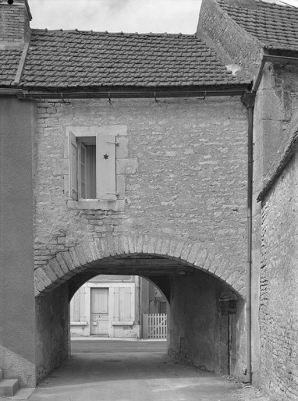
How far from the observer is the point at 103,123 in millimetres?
11945

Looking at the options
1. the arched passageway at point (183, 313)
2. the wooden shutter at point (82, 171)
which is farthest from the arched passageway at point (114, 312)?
the wooden shutter at point (82, 171)

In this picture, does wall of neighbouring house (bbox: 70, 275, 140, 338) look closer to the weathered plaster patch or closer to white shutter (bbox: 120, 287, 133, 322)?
white shutter (bbox: 120, 287, 133, 322)

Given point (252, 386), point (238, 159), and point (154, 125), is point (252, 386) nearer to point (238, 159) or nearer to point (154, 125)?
point (238, 159)

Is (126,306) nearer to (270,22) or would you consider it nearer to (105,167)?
(105,167)

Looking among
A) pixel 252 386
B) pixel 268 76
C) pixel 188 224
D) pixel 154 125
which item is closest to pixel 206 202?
pixel 188 224

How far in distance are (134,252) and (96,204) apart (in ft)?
3.35

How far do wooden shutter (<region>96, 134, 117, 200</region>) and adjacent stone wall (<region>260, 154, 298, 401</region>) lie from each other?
258 cm

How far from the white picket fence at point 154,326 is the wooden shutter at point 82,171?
17.1 meters

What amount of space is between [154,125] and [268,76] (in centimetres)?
204

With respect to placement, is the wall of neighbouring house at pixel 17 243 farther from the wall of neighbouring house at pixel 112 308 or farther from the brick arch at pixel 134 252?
the wall of neighbouring house at pixel 112 308

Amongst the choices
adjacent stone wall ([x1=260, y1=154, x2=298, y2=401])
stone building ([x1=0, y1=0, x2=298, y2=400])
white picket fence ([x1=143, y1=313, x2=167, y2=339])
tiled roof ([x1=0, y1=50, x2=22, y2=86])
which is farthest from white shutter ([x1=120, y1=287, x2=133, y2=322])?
adjacent stone wall ([x1=260, y1=154, x2=298, y2=401])

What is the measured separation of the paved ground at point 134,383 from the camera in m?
10.8

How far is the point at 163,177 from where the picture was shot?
1184cm

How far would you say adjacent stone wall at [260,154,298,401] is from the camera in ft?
28.2
